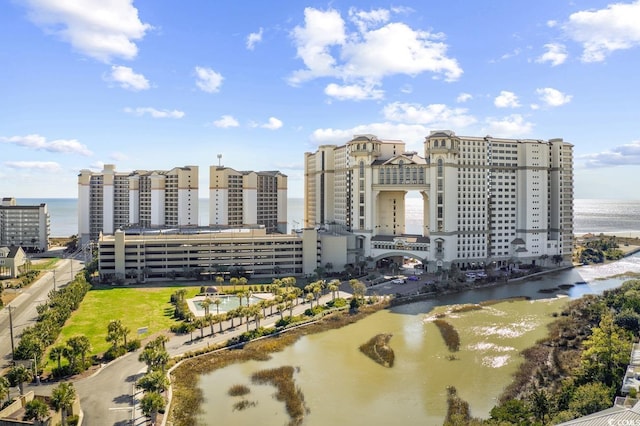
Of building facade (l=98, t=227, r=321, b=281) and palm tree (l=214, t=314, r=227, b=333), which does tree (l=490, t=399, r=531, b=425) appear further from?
building facade (l=98, t=227, r=321, b=281)

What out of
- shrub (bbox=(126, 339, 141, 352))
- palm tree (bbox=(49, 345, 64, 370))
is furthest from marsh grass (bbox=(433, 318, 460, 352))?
palm tree (bbox=(49, 345, 64, 370))

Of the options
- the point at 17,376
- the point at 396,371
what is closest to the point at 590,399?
the point at 396,371

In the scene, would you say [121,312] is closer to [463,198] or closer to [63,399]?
[63,399]

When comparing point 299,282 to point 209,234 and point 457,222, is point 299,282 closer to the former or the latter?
point 209,234

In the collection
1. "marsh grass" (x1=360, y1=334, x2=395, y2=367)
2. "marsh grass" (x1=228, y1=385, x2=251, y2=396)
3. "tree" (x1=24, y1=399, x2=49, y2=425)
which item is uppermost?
"tree" (x1=24, y1=399, x2=49, y2=425)

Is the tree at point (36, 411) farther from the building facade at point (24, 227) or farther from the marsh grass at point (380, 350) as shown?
the building facade at point (24, 227)

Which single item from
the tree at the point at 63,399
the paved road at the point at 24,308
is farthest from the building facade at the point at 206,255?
the tree at the point at 63,399

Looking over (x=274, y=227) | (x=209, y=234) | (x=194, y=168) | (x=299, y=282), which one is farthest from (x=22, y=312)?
(x=274, y=227)
